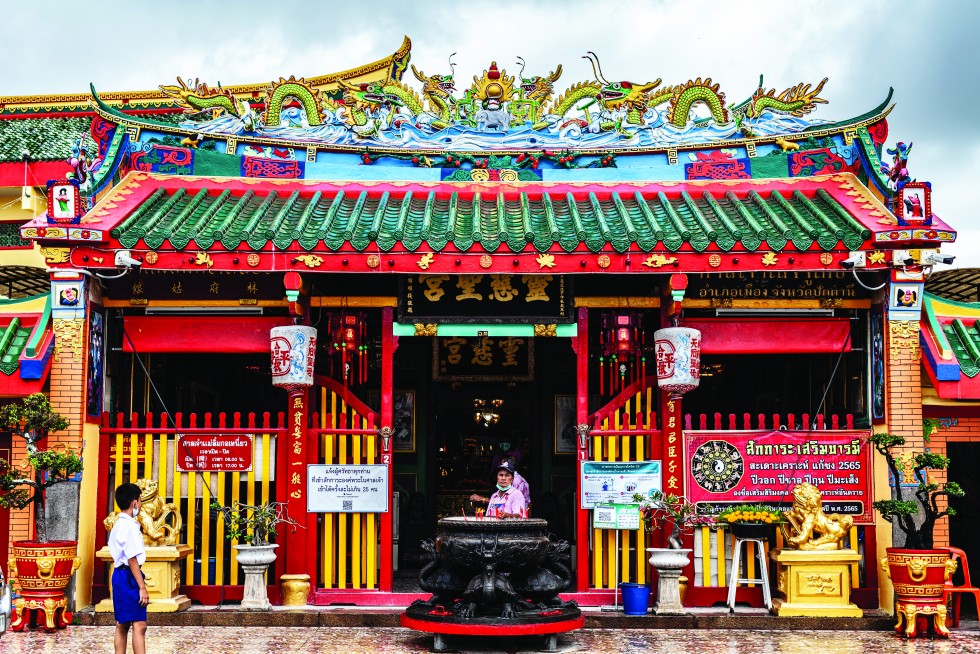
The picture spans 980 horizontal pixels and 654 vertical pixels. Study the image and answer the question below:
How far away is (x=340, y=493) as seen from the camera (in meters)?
11.3

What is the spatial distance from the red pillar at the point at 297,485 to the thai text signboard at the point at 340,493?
0.29 ft

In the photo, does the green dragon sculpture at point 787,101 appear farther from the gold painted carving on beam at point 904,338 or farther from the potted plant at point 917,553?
the potted plant at point 917,553

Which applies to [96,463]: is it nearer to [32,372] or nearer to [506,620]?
[32,372]

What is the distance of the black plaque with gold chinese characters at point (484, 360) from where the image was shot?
597 inches

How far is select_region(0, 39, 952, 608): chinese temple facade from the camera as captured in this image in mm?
10984

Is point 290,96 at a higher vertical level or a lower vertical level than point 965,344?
higher

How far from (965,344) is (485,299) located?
483 cm

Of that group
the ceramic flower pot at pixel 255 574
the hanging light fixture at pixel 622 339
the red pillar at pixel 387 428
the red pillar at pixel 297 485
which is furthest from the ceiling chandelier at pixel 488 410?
the ceramic flower pot at pixel 255 574

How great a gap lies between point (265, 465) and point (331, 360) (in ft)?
6.86

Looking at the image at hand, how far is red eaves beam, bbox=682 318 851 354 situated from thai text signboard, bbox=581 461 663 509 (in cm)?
134

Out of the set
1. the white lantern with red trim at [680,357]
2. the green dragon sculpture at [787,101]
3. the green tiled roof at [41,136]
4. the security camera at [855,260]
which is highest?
the green tiled roof at [41,136]

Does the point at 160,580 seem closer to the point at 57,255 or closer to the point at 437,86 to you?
the point at 57,255

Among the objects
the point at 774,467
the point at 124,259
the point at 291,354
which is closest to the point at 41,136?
the point at 124,259

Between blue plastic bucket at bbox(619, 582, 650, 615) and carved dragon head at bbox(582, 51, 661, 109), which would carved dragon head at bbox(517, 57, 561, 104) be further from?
blue plastic bucket at bbox(619, 582, 650, 615)
